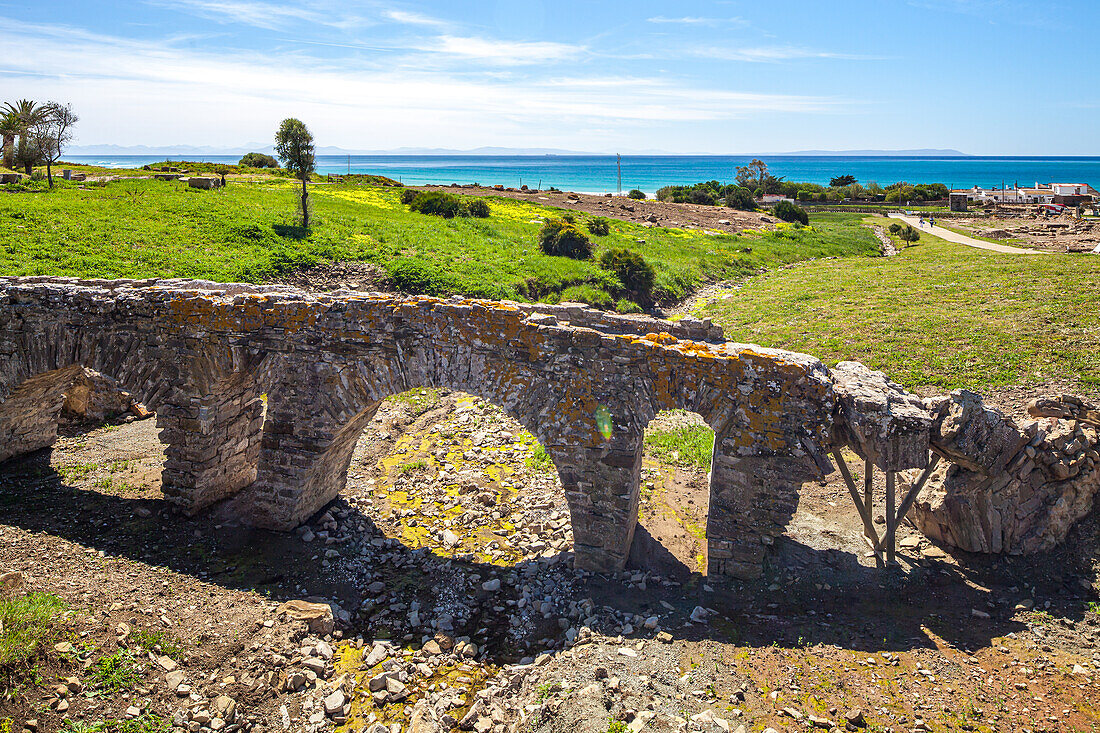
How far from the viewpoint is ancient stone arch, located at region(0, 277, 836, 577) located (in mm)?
8742

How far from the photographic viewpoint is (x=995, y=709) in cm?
656

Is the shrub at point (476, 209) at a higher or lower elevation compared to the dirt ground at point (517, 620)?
higher

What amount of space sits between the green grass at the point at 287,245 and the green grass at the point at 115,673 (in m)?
14.2

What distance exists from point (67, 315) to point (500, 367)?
7.72 metres

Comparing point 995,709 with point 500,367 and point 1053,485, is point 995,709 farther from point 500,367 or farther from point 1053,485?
point 500,367

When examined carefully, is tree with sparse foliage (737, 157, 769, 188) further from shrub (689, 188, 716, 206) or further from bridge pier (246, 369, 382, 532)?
bridge pier (246, 369, 382, 532)

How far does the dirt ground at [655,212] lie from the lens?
151ft

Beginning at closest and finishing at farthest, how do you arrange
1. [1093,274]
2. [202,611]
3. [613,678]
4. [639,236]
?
[613,678]
[202,611]
[1093,274]
[639,236]

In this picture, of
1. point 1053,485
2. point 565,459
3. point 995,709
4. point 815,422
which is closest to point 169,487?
point 565,459

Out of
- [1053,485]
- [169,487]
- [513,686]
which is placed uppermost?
[1053,485]

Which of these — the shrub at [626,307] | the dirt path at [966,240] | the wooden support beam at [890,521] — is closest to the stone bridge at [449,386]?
the wooden support beam at [890,521]

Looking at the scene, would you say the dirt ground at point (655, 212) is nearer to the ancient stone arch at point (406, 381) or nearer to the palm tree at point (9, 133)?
the palm tree at point (9, 133)

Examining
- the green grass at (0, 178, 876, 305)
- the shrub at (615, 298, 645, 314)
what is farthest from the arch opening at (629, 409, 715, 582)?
the green grass at (0, 178, 876, 305)

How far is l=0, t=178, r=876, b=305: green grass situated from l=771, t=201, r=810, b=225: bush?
58.7 feet
